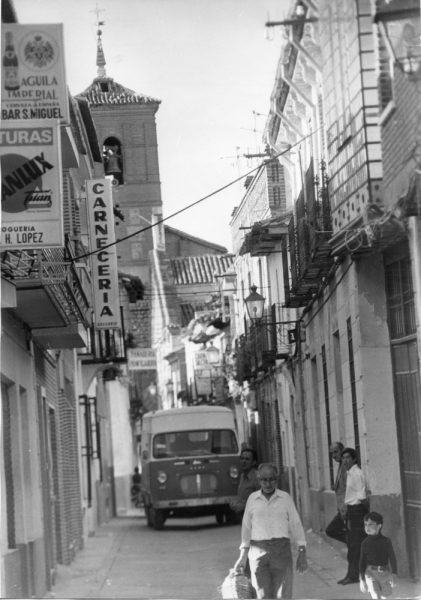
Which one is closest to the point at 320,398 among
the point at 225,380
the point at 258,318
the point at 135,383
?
the point at 258,318

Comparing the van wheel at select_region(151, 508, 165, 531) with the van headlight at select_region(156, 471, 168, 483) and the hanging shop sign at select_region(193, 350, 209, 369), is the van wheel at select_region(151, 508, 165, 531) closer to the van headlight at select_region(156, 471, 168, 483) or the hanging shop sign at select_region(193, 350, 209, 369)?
the van headlight at select_region(156, 471, 168, 483)

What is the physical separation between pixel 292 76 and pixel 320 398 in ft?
9.39

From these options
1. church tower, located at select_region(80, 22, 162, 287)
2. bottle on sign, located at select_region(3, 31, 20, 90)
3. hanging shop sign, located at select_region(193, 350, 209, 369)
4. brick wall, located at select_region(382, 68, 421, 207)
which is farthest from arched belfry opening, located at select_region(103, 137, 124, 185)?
hanging shop sign, located at select_region(193, 350, 209, 369)

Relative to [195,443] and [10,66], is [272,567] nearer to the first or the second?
[10,66]

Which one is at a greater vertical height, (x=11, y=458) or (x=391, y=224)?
(x=391, y=224)

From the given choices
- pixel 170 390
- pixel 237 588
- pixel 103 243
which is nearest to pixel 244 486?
pixel 237 588

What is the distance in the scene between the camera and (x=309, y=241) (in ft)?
31.2

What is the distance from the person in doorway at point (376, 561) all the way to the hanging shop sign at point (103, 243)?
308cm

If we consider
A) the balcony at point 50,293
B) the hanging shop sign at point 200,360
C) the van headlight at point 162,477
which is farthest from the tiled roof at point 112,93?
the hanging shop sign at point 200,360

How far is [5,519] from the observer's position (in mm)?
11320

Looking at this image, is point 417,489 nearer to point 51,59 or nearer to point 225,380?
point 51,59

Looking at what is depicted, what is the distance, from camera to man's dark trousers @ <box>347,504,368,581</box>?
900 centimetres

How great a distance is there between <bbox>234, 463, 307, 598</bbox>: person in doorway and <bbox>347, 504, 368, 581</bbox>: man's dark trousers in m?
0.32

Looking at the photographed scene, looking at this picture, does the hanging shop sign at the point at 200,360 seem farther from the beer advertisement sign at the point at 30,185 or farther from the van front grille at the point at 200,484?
the beer advertisement sign at the point at 30,185
